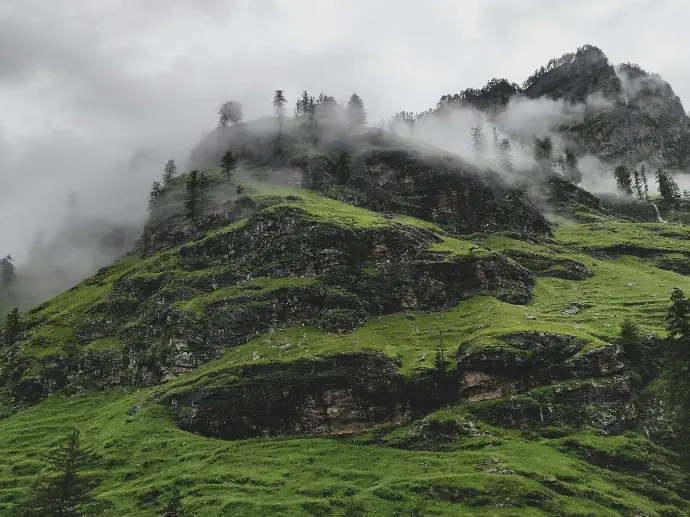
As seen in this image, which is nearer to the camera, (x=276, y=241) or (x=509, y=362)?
(x=509, y=362)

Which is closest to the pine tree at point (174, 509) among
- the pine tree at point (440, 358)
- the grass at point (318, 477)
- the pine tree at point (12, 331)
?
the grass at point (318, 477)

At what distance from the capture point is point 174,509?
194 feet

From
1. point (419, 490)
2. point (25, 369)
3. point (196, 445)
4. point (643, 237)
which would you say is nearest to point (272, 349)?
point (196, 445)

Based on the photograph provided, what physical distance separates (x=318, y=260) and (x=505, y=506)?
70.5 m

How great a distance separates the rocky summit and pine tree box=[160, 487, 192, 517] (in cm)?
28

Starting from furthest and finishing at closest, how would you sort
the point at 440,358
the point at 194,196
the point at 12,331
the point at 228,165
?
1. the point at 228,165
2. the point at 194,196
3. the point at 12,331
4. the point at 440,358

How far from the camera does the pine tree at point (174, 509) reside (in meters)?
58.7

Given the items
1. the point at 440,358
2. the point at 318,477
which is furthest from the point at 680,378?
the point at 318,477

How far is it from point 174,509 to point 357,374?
33633mm

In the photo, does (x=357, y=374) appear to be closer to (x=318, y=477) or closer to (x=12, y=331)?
(x=318, y=477)

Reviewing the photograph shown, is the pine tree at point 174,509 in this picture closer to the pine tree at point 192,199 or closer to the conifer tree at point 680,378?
the conifer tree at point 680,378

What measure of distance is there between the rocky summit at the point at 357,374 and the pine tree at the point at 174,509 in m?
0.28

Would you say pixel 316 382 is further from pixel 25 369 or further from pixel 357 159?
pixel 357 159

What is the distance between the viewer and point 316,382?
8075 centimetres
